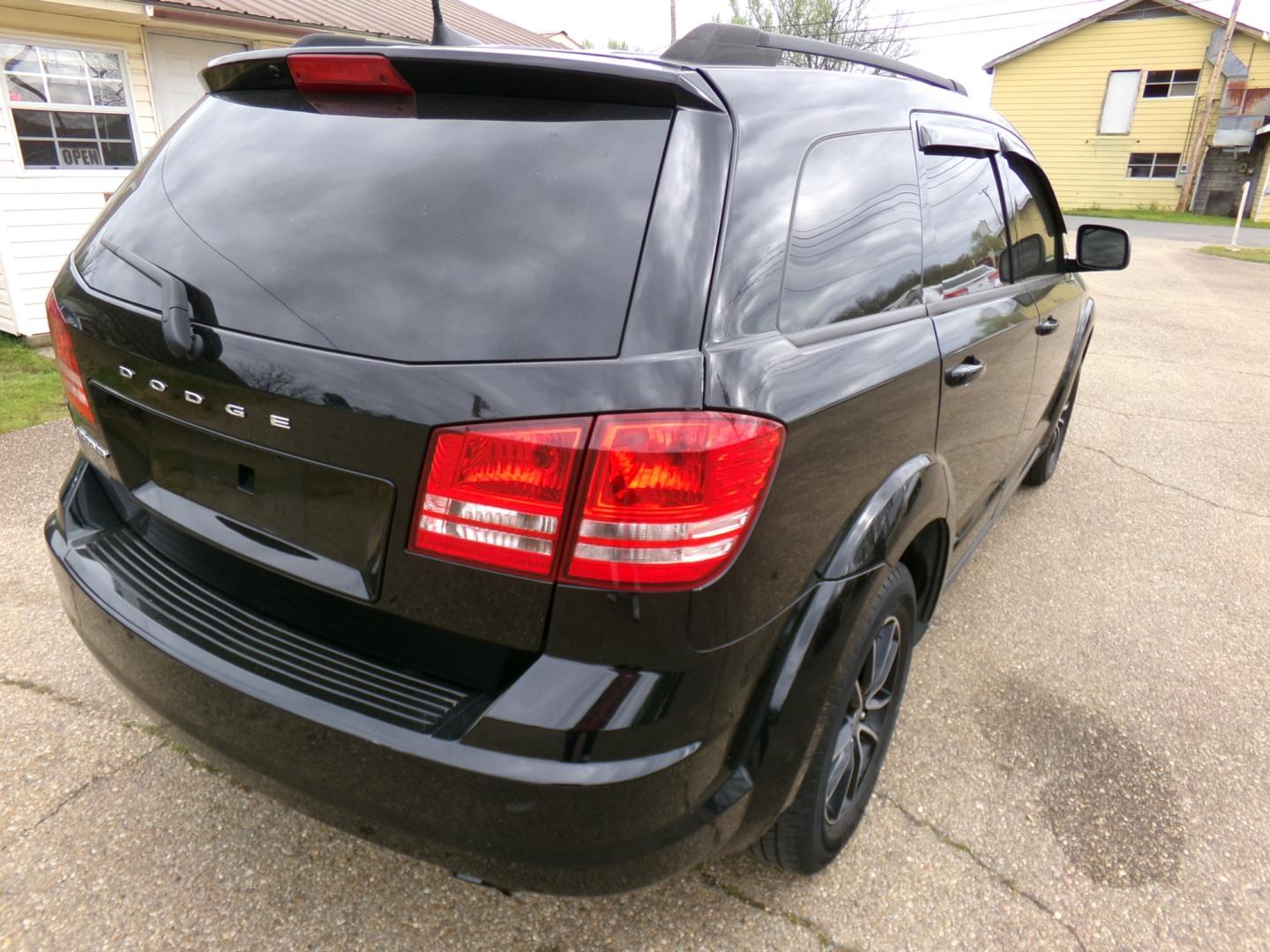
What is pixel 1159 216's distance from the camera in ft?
98.5

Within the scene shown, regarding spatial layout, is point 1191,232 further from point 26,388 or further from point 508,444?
point 508,444

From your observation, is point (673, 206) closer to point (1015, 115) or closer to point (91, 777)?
point (91, 777)

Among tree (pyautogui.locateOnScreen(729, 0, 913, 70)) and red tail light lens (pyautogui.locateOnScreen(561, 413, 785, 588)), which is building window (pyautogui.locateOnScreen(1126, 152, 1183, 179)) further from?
red tail light lens (pyautogui.locateOnScreen(561, 413, 785, 588))

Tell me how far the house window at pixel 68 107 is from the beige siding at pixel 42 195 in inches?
4.8

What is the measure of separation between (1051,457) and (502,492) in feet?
14.0

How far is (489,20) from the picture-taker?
16.0 metres

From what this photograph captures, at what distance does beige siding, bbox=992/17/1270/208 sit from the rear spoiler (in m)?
36.3

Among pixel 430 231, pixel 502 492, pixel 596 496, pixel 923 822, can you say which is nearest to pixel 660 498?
pixel 596 496

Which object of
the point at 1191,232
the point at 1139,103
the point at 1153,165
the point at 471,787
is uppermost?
the point at 1139,103

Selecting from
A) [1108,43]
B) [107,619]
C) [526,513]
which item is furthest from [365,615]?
[1108,43]

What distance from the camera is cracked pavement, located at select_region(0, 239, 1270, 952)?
6.32 ft

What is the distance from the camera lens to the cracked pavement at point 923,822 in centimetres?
193

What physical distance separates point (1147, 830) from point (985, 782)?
41cm

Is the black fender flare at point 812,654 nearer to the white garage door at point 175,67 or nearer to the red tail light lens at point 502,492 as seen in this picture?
the red tail light lens at point 502,492
